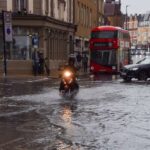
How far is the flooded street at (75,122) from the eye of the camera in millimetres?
12039

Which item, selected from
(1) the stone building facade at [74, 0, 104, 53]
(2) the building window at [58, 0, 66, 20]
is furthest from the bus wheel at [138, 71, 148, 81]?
(1) the stone building facade at [74, 0, 104, 53]

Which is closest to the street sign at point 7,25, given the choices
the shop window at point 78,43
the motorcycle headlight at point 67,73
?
the motorcycle headlight at point 67,73

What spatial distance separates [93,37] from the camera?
162 feet

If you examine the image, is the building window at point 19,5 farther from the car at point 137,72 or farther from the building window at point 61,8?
the car at point 137,72

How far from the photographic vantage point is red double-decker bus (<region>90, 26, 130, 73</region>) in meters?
48.8

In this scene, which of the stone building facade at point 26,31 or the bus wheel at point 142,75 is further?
the stone building facade at point 26,31

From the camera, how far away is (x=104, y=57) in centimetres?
5016

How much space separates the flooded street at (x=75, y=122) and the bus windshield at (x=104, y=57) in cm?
2554

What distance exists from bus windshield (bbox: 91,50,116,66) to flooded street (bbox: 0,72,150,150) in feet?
83.8

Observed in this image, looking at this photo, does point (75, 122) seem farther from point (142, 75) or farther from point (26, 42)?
point (26, 42)

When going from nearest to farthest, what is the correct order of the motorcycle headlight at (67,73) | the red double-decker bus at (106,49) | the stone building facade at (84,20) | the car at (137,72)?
the motorcycle headlight at (67,73) → the car at (137,72) → the red double-decker bus at (106,49) → the stone building facade at (84,20)

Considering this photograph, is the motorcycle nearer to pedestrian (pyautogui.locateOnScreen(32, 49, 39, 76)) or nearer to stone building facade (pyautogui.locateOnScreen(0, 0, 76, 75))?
pedestrian (pyautogui.locateOnScreen(32, 49, 39, 76))

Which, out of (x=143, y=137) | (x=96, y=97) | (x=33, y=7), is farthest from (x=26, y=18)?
(x=143, y=137)

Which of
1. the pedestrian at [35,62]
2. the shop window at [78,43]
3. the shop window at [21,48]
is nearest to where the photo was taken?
the pedestrian at [35,62]
